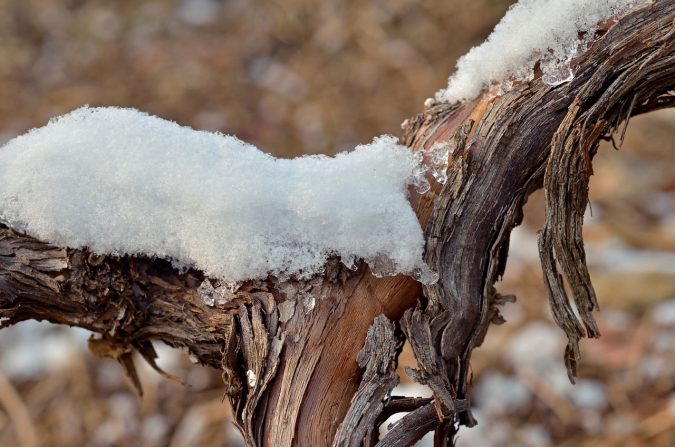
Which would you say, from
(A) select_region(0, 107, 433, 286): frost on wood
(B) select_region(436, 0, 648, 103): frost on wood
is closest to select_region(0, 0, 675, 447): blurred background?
(A) select_region(0, 107, 433, 286): frost on wood

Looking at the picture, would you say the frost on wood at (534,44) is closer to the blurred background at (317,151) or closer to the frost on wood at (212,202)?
the frost on wood at (212,202)

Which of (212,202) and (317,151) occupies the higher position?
(317,151)

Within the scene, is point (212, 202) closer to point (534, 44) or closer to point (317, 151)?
point (534, 44)

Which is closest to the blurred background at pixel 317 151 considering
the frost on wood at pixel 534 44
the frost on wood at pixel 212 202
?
the frost on wood at pixel 212 202

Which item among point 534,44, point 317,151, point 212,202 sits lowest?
point 212,202

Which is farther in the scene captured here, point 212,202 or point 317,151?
point 317,151

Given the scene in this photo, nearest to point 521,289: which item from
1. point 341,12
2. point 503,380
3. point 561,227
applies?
point 503,380

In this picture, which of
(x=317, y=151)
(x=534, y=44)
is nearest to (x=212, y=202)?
(x=534, y=44)
